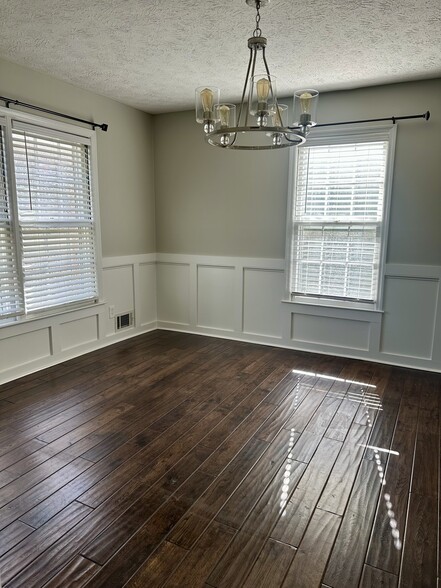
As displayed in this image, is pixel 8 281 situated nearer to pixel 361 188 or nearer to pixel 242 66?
pixel 242 66

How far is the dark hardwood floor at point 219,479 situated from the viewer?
1.61 m

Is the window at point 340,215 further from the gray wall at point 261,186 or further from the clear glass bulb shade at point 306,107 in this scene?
the clear glass bulb shade at point 306,107

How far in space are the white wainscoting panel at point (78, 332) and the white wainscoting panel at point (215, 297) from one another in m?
1.27

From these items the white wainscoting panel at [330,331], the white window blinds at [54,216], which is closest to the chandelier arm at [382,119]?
the white wainscoting panel at [330,331]

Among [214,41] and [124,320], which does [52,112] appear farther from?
[124,320]

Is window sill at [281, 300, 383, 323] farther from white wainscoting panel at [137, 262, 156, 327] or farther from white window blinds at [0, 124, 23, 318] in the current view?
white window blinds at [0, 124, 23, 318]

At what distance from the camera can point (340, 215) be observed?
3.95 m

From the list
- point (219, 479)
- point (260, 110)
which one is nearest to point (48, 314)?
point (219, 479)

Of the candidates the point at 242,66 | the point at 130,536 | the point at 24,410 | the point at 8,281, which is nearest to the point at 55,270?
the point at 8,281

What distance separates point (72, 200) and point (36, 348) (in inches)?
55.5

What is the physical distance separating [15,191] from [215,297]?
235cm

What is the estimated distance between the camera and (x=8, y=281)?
10.9 feet

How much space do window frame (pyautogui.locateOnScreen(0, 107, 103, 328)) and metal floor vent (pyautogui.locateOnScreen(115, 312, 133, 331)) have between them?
0.42 meters

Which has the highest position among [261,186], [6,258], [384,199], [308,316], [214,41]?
[214,41]
